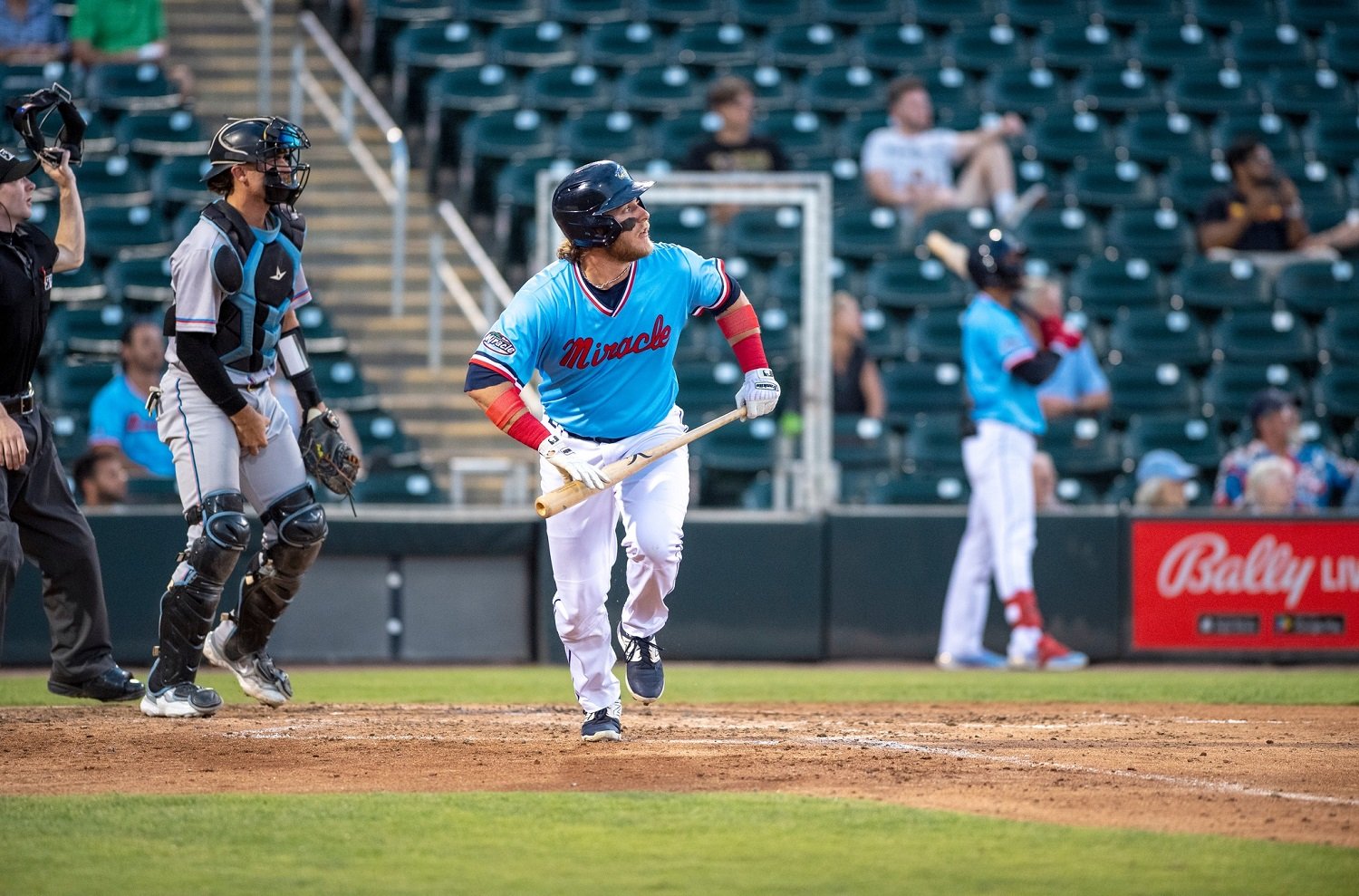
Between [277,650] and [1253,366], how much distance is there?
271 inches

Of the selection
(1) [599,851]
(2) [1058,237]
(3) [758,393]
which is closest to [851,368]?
(2) [1058,237]

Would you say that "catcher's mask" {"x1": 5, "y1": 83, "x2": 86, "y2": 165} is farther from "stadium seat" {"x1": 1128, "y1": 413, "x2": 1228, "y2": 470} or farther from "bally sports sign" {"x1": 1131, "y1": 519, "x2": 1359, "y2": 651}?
"stadium seat" {"x1": 1128, "y1": 413, "x2": 1228, "y2": 470}

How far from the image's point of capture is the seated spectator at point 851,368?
1105 cm

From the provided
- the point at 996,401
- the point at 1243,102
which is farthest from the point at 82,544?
the point at 1243,102

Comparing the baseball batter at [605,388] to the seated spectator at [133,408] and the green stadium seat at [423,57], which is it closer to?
the seated spectator at [133,408]

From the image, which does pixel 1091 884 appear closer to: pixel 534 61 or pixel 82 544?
pixel 82 544

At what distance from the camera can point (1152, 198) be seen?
530 inches

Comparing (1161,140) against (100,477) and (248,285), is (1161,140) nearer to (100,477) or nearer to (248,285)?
(100,477)

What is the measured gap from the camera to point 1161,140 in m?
13.9

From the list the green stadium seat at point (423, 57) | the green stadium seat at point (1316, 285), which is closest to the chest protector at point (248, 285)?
the green stadium seat at point (423, 57)

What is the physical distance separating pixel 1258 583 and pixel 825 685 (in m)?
2.85

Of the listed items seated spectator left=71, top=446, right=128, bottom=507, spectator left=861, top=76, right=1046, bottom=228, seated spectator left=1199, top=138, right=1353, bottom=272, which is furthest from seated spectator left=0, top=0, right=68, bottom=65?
seated spectator left=1199, top=138, right=1353, bottom=272

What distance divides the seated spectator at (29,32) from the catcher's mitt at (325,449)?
7.82 m

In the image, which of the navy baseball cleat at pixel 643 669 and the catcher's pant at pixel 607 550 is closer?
the catcher's pant at pixel 607 550
